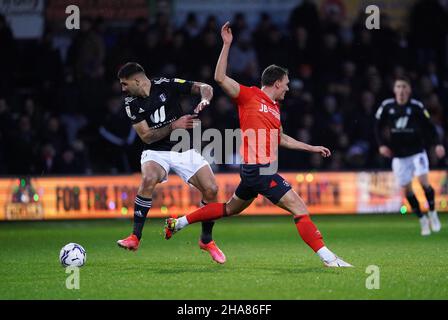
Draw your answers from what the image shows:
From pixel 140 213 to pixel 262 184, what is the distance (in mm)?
1670

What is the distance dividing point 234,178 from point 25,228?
12.6ft

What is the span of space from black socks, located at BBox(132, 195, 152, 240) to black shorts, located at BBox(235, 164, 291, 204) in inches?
52.9

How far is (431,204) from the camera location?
14.6 metres

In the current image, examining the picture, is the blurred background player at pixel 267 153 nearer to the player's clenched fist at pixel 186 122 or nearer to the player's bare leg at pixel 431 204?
the player's clenched fist at pixel 186 122

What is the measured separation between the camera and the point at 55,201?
57.3ft

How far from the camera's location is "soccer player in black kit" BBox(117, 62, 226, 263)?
10.7 m

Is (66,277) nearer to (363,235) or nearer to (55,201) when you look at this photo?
(363,235)

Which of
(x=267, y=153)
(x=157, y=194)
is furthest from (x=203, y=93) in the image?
(x=157, y=194)

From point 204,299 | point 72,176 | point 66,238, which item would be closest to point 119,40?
point 72,176

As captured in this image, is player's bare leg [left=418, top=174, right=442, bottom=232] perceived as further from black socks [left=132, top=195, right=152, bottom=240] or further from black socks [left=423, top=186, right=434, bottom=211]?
→ black socks [left=132, top=195, right=152, bottom=240]

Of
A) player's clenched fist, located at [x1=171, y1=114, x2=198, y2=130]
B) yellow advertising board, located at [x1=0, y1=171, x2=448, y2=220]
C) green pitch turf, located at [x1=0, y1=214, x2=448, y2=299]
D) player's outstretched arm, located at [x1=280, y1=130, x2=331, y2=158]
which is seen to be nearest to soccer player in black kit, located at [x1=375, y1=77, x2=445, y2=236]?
green pitch turf, located at [x1=0, y1=214, x2=448, y2=299]

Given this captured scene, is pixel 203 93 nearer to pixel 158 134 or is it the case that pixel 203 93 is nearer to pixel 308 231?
pixel 158 134

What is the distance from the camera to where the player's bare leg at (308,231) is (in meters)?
9.48
